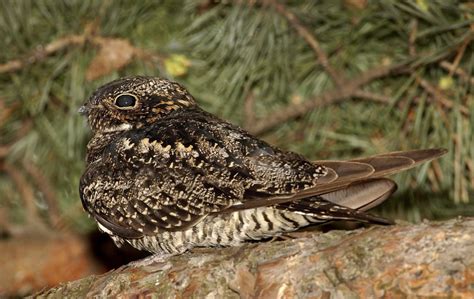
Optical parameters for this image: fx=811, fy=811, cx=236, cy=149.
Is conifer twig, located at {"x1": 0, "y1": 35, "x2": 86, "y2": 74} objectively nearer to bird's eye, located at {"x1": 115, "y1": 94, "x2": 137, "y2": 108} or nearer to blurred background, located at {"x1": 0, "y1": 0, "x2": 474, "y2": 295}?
blurred background, located at {"x1": 0, "y1": 0, "x2": 474, "y2": 295}

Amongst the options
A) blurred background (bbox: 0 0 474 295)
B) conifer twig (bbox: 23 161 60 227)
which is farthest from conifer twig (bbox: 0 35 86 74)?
conifer twig (bbox: 23 161 60 227)

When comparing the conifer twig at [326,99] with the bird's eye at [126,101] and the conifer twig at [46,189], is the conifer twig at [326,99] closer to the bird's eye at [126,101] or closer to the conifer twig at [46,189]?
the bird's eye at [126,101]

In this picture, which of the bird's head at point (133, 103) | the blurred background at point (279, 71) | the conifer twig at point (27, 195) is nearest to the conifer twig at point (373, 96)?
the blurred background at point (279, 71)

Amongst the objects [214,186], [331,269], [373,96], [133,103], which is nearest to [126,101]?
[133,103]

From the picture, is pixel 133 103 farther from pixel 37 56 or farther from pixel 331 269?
pixel 331 269

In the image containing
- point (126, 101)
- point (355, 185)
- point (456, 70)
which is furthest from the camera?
point (456, 70)

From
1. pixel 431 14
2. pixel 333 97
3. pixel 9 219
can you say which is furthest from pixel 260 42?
pixel 9 219
